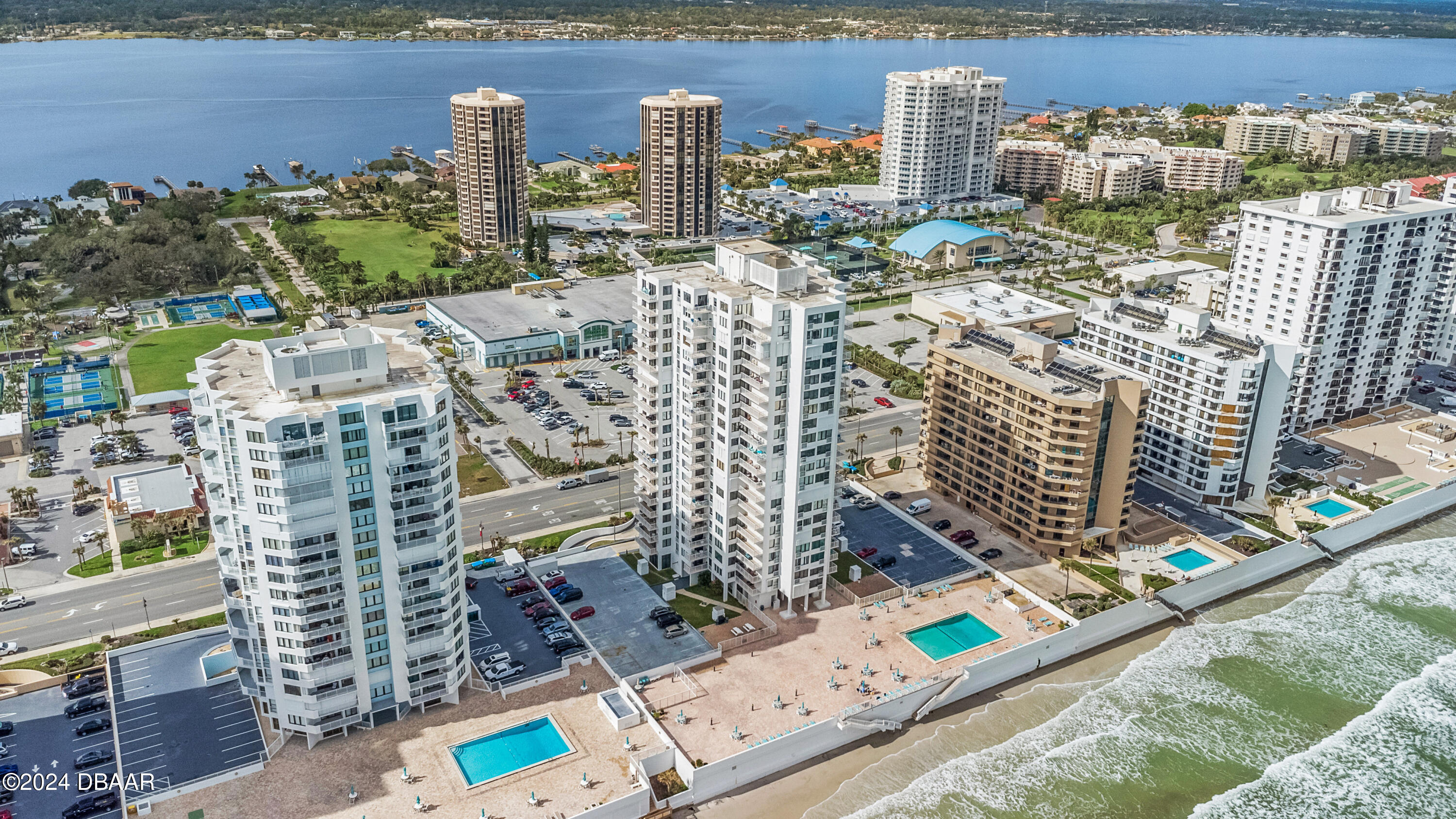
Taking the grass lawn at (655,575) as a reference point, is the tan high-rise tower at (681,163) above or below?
above

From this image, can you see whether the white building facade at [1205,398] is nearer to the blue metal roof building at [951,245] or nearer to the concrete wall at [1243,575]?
the concrete wall at [1243,575]

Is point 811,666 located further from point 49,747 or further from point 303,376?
point 49,747

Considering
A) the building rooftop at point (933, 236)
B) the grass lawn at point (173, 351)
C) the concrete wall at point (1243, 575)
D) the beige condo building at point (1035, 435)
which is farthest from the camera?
the building rooftop at point (933, 236)

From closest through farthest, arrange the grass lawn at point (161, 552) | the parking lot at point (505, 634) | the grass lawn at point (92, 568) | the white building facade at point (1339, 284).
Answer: the parking lot at point (505, 634), the grass lawn at point (92, 568), the grass lawn at point (161, 552), the white building facade at point (1339, 284)

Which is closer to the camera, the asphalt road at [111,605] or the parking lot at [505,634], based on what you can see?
the parking lot at [505,634]

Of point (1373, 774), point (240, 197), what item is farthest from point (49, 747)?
point (240, 197)

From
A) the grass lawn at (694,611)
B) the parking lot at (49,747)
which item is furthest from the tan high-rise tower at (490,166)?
the parking lot at (49,747)
